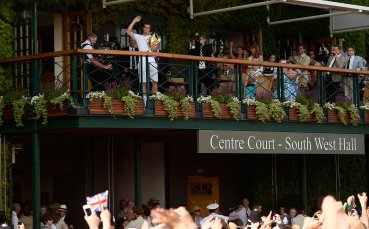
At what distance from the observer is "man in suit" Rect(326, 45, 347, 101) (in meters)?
24.8

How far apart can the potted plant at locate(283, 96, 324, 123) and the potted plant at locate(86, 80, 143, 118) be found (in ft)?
14.4

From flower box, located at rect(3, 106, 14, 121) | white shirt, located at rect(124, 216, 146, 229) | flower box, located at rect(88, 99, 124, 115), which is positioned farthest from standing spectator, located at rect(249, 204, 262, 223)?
flower box, located at rect(3, 106, 14, 121)

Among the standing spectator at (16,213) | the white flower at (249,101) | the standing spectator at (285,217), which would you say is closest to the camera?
the standing spectator at (16,213)

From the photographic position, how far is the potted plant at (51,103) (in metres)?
19.8

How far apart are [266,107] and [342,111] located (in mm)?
2403

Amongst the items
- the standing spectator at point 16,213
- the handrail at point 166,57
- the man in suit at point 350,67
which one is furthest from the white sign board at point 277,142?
the standing spectator at point 16,213

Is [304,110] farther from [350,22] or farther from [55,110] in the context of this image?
[55,110]

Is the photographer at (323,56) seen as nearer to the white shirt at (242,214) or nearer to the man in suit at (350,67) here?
the man in suit at (350,67)

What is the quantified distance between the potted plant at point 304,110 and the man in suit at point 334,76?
92 cm

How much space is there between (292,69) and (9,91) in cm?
631

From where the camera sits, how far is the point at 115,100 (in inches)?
784

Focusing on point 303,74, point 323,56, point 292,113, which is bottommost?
point 292,113

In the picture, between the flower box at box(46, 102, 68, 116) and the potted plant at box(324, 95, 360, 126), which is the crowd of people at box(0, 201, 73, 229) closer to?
the flower box at box(46, 102, 68, 116)

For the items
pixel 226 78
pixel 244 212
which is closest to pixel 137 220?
pixel 226 78
